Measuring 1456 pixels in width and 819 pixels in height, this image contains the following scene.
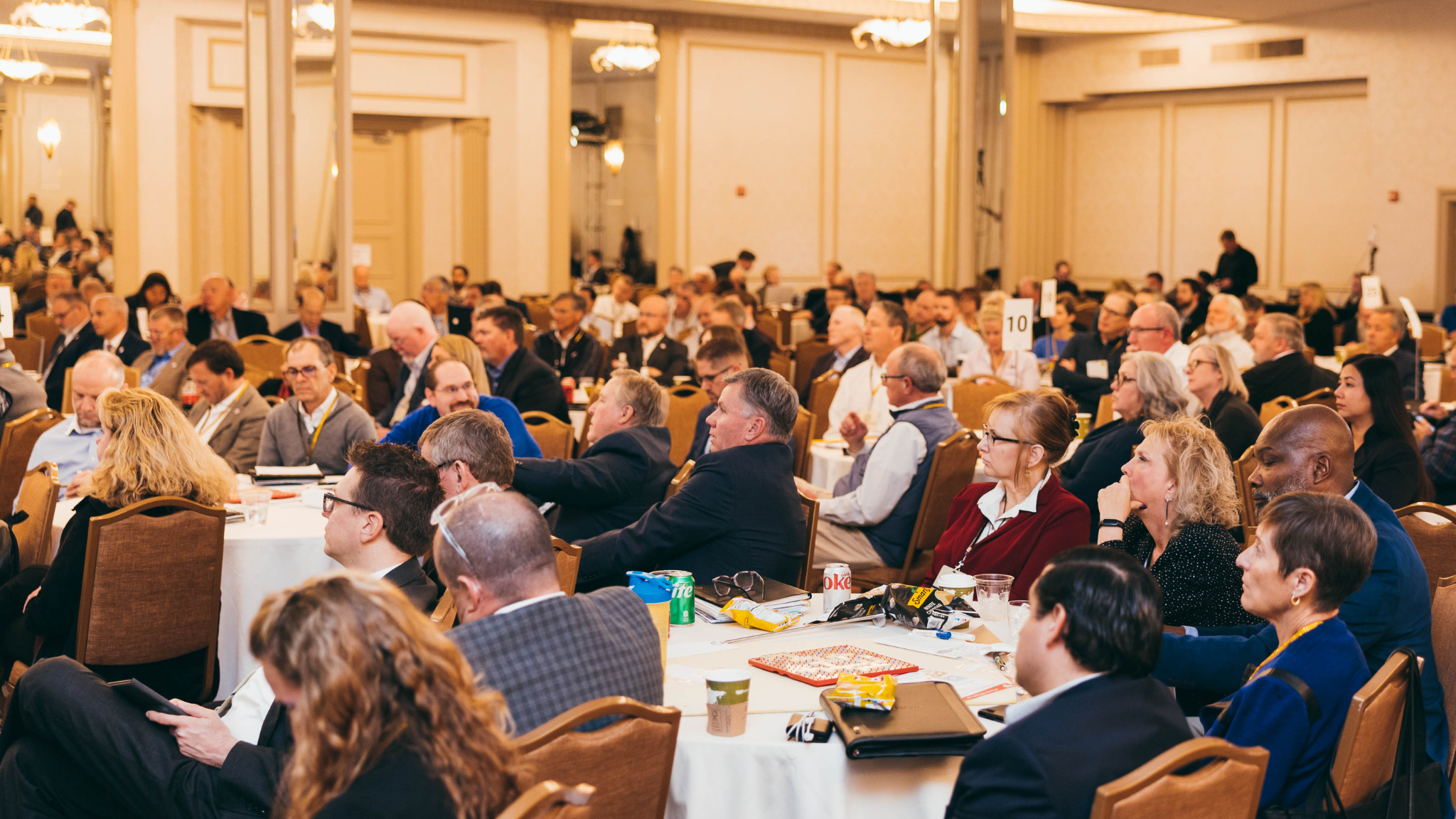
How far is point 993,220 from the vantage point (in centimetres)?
1252

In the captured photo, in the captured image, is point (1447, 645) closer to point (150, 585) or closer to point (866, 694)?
point (866, 694)

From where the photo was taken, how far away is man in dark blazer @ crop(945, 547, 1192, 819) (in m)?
1.93

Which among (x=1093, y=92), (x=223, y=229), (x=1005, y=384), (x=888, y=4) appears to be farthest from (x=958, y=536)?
(x=1093, y=92)

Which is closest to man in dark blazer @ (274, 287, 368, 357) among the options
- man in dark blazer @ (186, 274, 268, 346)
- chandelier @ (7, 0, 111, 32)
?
man in dark blazer @ (186, 274, 268, 346)

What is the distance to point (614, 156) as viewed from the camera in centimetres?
1736

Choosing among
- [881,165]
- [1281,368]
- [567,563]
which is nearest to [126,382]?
[567,563]

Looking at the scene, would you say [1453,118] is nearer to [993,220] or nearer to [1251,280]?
[1251,280]

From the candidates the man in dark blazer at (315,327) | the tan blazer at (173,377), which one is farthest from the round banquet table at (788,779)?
the man in dark blazer at (315,327)

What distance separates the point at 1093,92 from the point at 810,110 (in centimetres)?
407

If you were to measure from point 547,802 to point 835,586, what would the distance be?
176 centimetres

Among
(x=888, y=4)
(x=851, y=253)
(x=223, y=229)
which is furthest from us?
(x=851, y=253)

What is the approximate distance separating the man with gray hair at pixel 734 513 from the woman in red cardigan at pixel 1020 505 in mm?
520

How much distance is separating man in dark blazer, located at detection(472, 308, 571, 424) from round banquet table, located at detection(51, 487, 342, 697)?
2.33m

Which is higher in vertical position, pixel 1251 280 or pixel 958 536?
pixel 1251 280
